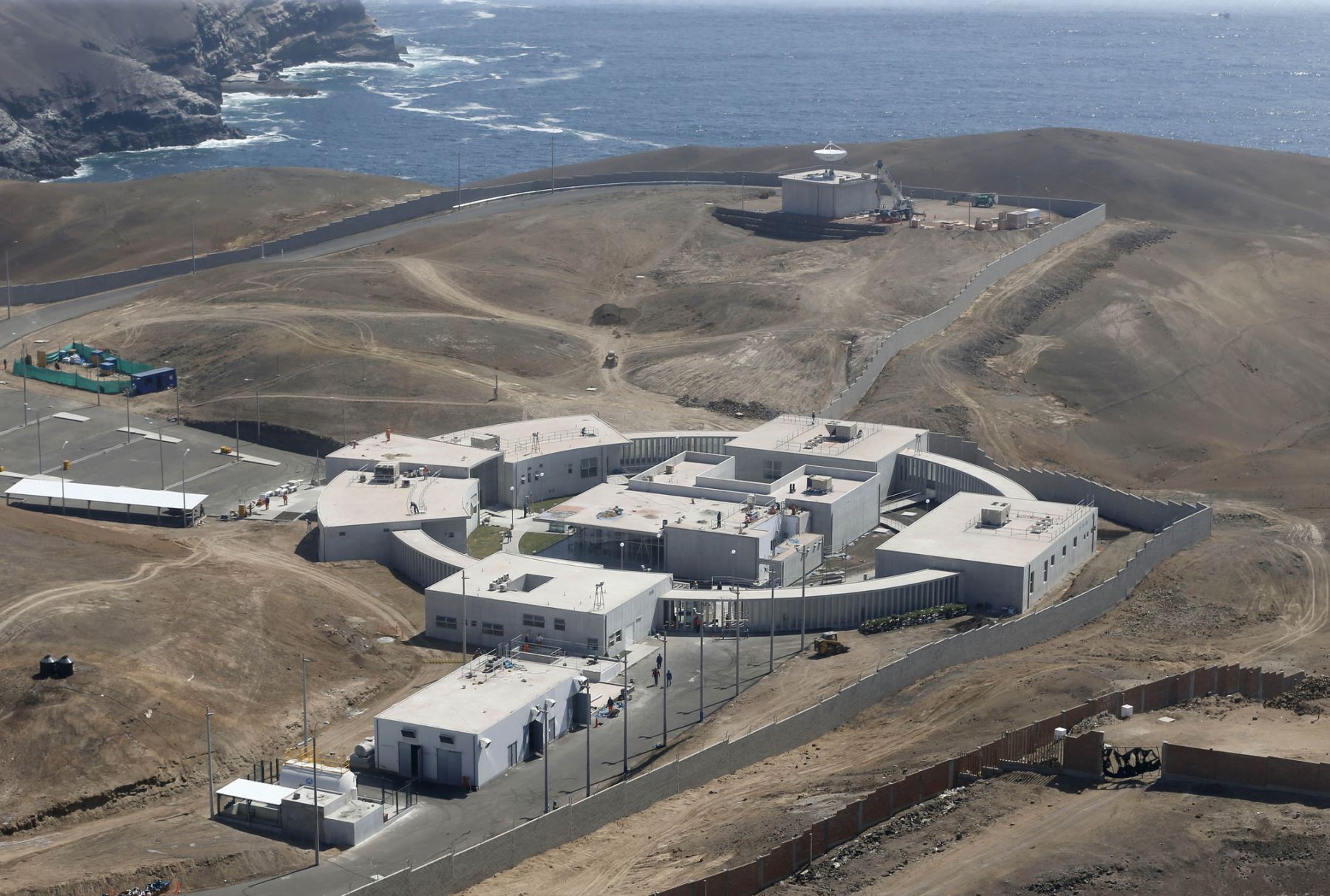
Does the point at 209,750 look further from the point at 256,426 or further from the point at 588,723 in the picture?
the point at 256,426

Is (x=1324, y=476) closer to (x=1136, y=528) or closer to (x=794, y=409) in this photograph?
(x=1136, y=528)

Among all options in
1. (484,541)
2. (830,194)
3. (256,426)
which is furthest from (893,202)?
(484,541)

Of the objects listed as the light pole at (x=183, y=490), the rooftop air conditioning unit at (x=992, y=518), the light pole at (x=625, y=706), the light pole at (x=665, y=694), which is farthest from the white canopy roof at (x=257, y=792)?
the rooftop air conditioning unit at (x=992, y=518)

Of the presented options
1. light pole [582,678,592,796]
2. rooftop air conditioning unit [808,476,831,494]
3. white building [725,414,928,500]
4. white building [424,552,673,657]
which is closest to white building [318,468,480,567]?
white building [424,552,673,657]

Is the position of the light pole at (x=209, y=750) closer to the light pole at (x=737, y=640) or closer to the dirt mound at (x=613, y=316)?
the light pole at (x=737, y=640)

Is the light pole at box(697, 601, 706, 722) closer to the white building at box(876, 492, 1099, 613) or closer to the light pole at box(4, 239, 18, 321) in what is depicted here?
the white building at box(876, 492, 1099, 613)

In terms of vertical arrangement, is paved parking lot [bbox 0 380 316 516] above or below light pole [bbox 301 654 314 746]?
below
